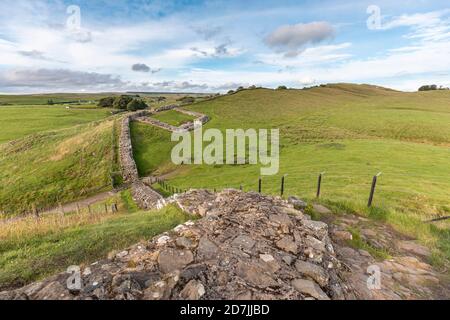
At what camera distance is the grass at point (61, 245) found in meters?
5.69

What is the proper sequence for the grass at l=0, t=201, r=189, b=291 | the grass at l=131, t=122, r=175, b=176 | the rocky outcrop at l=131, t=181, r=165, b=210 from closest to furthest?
the grass at l=0, t=201, r=189, b=291 < the rocky outcrop at l=131, t=181, r=165, b=210 < the grass at l=131, t=122, r=175, b=176

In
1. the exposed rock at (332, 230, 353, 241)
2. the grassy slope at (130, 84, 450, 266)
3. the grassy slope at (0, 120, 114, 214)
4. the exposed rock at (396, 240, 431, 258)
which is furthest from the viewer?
the grassy slope at (0, 120, 114, 214)

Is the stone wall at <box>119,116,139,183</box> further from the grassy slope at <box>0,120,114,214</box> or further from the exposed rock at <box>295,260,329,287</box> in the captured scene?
the exposed rock at <box>295,260,329,287</box>

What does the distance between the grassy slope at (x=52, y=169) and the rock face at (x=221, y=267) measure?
2217cm

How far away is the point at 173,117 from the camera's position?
50.4 m

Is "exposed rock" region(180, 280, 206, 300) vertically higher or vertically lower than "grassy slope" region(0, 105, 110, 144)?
lower

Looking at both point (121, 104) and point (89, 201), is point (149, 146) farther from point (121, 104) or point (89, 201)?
point (121, 104)

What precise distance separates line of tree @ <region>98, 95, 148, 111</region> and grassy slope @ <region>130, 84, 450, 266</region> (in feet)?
85.2

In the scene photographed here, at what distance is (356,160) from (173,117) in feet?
116

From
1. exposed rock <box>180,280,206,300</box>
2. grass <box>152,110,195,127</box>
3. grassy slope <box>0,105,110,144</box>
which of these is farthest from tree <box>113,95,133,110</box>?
exposed rock <box>180,280,206,300</box>

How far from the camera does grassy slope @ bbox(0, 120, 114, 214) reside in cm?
2373

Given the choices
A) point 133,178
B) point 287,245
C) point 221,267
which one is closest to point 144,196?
point 133,178

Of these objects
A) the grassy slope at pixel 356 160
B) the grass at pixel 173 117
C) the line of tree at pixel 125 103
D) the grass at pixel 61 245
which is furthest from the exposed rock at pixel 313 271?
the line of tree at pixel 125 103
